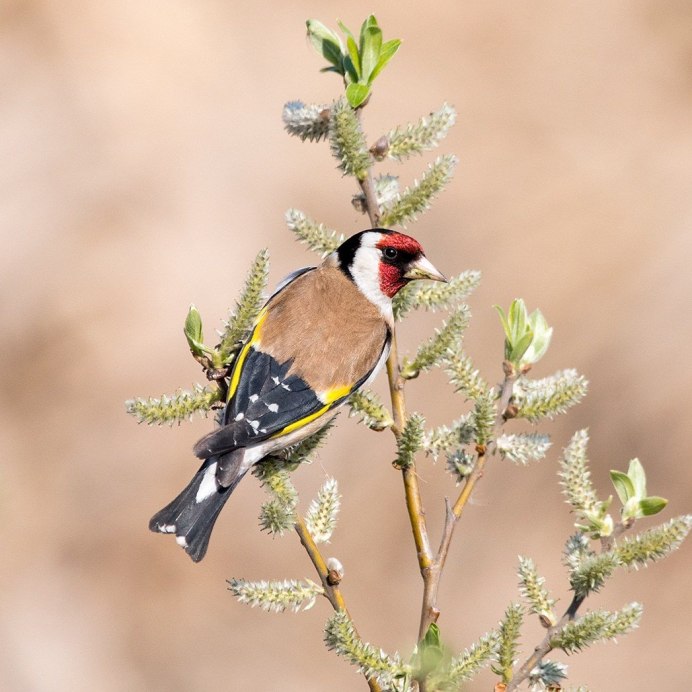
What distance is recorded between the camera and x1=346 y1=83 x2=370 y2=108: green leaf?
218 centimetres

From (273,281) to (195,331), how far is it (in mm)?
3578

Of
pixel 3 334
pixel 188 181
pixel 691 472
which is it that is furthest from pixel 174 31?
pixel 691 472

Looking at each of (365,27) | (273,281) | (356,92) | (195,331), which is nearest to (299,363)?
(195,331)

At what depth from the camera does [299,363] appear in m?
3.13

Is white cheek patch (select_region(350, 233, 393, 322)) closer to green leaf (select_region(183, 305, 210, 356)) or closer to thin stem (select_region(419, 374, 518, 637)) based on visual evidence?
green leaf (select_region(183, 305, 210, 356))

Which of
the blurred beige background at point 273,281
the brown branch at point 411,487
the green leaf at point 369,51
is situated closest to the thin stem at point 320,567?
the brown branch at point 411,487

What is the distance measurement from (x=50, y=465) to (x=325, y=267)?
11.5 ft

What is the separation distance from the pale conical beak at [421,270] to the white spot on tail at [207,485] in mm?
914

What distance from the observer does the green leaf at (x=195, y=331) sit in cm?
214

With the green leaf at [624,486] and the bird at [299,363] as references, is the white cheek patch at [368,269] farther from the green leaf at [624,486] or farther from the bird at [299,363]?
the green leaf at [624,486]

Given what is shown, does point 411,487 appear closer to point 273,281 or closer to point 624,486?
point 624,486

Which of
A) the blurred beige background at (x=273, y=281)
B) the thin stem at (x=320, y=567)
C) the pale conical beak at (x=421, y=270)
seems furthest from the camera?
the blurred beige background at (x=273, y=281)

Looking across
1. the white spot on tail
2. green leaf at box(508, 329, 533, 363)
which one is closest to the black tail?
the white spot on tail

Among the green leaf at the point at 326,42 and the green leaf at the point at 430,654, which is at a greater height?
the green leaf at the point at 326,42
